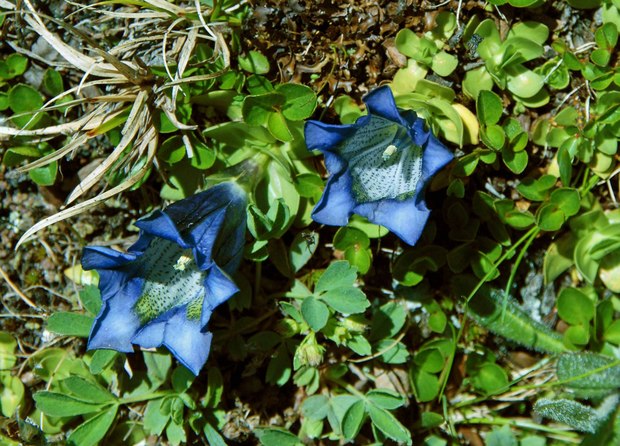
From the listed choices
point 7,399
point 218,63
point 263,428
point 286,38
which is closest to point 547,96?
point 286,38

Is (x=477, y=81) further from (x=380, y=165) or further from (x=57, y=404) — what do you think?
(x=57, y=404)

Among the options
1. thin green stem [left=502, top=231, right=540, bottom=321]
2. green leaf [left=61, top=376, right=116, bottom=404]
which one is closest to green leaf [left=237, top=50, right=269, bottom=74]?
thin green stem [left=502, top=231, right=540, bottom=321]

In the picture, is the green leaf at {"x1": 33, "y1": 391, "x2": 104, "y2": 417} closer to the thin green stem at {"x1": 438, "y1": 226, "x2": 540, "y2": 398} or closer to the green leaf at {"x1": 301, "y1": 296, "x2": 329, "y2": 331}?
the green leaf at {"x1": 301, "y1": 296, "x2": 329, "y2": 331}

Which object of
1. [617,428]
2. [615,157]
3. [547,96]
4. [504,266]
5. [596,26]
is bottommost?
[617,428]

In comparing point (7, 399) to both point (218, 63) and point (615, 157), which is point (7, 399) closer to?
point (218, 63)

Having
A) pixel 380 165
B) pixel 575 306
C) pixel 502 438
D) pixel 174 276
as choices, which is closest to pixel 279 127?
pixel 380 165

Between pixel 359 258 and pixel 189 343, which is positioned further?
pixel 359 258

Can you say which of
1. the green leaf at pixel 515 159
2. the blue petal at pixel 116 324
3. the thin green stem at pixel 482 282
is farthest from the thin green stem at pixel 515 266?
the blue petal at pixel 116 324

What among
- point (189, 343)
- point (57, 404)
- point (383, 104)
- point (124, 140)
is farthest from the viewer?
point (57, 404)
